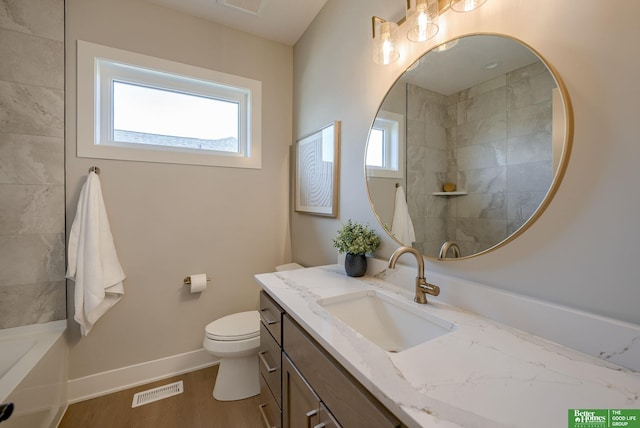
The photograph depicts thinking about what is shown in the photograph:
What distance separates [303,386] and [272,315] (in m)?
0.36

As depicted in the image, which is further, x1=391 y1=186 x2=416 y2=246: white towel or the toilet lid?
the toilet lid

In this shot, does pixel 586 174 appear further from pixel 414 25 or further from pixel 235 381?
pixel 235 381

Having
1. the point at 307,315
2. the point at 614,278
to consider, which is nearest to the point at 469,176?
the point at 614,278

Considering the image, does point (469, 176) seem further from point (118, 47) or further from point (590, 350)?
point (118, 47)

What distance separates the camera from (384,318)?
3.57ft

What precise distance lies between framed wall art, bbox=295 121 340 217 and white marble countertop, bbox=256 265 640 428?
1.01m

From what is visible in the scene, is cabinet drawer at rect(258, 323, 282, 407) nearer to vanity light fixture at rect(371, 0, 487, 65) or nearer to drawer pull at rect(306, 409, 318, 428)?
drawer pull at rect(306, 409, 318, 428)

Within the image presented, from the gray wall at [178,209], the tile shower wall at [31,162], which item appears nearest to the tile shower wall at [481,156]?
the gray wall at [178,209]

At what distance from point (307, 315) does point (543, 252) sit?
0.75m

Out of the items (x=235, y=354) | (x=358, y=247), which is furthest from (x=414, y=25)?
(x=235, y=354)

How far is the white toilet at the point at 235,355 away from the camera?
5.25 ft

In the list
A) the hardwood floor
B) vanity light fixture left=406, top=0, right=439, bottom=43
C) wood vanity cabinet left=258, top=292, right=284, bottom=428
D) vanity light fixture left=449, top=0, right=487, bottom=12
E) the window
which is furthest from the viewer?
the hardwood floor

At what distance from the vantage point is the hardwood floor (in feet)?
4.83

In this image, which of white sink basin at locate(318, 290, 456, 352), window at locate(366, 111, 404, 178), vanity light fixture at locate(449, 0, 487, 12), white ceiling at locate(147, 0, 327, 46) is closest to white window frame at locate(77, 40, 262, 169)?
white ceiling at locate(147, 0, 327, 46)
